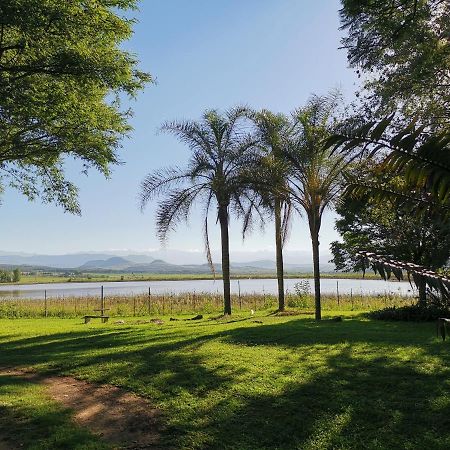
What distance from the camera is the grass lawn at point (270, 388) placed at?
15.2 feet

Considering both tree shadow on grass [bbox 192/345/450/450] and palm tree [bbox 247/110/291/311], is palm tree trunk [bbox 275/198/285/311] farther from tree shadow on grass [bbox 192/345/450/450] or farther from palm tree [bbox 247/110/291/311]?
tree shadow on grass [bbox 192/345/450/450]

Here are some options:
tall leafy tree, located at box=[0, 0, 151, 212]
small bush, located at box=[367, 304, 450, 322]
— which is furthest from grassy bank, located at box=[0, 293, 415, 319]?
tall leafy tree, located at box=[0, 0, 151, 212]

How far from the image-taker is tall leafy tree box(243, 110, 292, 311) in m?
16.3

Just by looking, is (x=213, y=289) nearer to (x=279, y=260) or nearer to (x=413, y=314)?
(x=279, y=260)

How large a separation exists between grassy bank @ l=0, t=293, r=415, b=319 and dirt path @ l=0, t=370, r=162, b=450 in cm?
1664

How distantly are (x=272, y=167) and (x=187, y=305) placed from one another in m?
12.3

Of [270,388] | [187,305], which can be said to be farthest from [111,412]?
[187,305]

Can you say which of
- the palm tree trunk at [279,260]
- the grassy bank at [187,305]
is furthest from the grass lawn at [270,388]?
the grassy bank at [187,305]

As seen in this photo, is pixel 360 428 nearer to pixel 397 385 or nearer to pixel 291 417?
pixel 291 417

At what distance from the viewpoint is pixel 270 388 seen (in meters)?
6.16

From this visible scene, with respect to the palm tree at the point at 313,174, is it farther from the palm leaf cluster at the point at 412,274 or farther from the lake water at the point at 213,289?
the palm leaf cluster at the point at 412,274

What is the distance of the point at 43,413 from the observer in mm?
5598

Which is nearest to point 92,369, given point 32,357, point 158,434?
point 32,357

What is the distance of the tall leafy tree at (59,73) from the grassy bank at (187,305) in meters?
11.9
